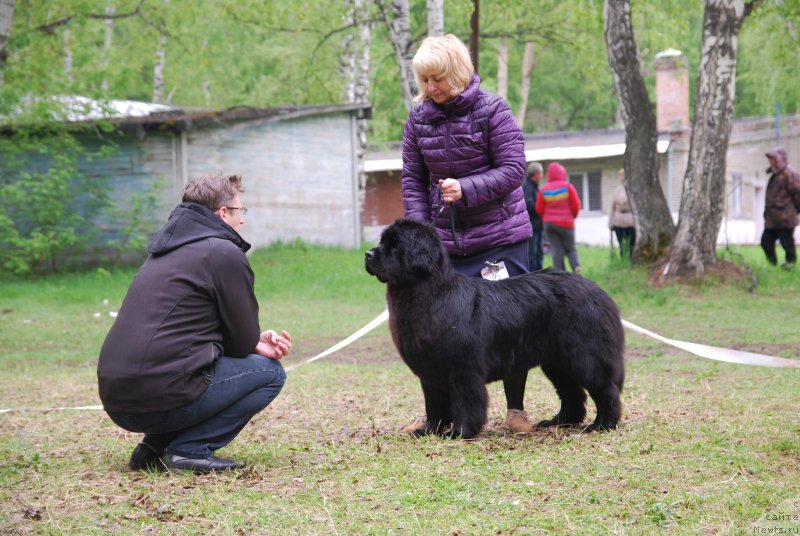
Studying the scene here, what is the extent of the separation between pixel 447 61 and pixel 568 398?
85.5 inches

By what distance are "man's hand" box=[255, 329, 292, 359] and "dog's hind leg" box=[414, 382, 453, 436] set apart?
1.00 m

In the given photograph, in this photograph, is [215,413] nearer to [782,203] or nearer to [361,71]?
[782,203]

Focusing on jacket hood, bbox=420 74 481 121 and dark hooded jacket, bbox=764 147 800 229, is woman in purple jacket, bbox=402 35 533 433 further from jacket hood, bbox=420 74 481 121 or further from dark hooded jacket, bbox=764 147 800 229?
dark hooded jacket, bbox=764 147 800 229

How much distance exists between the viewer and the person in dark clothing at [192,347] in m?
4.56

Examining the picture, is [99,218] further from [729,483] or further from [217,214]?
[729,483]

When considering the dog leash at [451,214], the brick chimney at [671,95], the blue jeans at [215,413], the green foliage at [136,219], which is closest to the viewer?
the blue jeans at [215,413]

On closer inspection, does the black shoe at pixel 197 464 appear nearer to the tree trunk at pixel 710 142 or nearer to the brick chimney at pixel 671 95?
the tree trunk at pixel 710 142

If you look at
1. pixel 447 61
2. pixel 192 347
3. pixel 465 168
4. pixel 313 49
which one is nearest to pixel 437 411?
pixel 465 168

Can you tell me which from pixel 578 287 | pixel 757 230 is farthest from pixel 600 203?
pixel 578 287

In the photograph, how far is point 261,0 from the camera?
2175cm

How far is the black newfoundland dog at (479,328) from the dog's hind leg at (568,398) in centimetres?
9

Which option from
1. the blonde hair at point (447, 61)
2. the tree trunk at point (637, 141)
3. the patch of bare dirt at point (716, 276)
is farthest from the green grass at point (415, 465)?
the tree trunk at point (637, 141)

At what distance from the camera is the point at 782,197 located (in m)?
15.8

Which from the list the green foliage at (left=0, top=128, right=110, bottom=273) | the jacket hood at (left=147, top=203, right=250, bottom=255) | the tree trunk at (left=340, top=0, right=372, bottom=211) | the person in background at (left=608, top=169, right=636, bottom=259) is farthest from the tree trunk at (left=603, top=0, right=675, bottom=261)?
the tree trunk at (left=340, top=0, right=372, bottom=211)
